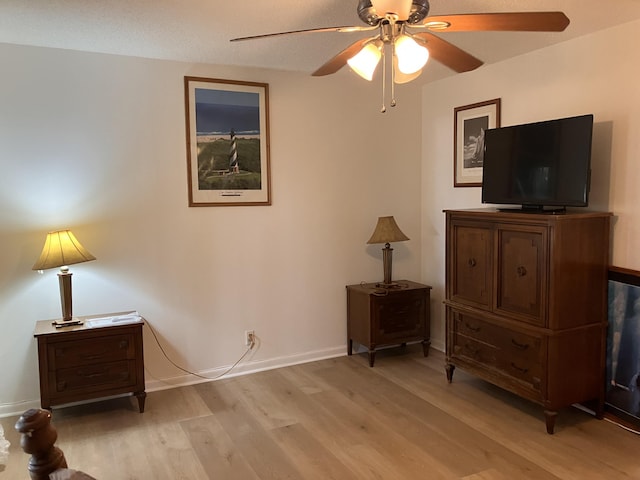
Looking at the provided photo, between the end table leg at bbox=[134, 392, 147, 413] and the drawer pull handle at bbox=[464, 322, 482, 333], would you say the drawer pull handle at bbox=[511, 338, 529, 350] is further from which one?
the end table leg at bbox=[134, 392, 147, 413]

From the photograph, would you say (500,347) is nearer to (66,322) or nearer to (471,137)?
(471,137)

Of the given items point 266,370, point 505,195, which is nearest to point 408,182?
point 505,195

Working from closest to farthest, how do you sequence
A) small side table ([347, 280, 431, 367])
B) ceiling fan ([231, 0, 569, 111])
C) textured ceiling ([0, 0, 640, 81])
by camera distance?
ceiling fan ([231, 0, 569, 111]) < textured ceiling ([0, 0, 640, 81]) < small side table ([347, 280, 431, 367])

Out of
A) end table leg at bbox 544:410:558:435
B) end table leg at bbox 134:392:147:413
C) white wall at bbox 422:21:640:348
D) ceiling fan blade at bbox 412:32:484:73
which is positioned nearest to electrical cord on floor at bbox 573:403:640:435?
end table leg at bbox 544:410:558:435

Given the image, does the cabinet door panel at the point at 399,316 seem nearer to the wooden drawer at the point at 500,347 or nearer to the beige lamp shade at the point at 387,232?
the beige lamp shade at the point at 387,232

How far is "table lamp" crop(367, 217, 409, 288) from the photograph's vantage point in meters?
4.14

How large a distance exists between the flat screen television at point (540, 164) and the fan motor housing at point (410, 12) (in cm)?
142

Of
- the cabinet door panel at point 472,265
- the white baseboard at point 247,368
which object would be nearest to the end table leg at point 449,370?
the cabinet door panel at point 472,265

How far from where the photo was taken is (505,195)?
11.3 ft

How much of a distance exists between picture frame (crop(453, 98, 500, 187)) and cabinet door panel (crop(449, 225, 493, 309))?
0.70 metres

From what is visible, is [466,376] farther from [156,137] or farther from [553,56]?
[156,137]

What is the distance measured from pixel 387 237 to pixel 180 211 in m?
1.61

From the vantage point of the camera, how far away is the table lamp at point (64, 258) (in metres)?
3.09

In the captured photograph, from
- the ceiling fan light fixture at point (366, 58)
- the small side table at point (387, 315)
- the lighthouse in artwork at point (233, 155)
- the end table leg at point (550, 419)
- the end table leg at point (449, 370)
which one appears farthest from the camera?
the small side table at point (387, 315)
